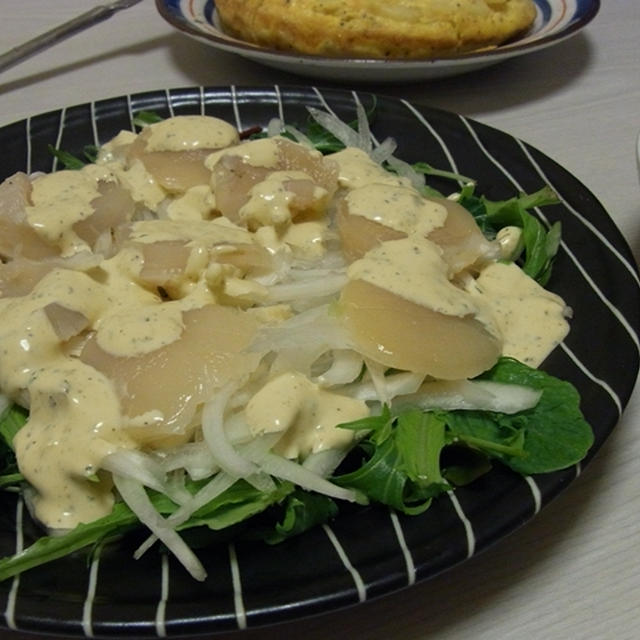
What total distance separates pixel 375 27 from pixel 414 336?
1.27 meters

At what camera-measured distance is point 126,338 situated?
3.88 ft

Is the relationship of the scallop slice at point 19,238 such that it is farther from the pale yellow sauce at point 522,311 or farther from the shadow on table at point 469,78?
the shadow on table at point 469,78

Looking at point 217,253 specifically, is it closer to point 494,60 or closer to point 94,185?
point 94,185

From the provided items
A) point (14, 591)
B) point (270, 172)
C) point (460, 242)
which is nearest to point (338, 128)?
point (270, 172)

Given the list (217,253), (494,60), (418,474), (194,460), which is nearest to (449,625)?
(418,474)

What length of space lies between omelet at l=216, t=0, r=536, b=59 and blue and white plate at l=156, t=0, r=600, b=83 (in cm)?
5

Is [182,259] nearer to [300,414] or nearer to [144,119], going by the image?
[300,414]

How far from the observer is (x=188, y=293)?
129 centimetres

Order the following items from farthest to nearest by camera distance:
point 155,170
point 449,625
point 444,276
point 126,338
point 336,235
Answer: point 155,170
point 336,235
point 444,276
point 126,338
point 449,625

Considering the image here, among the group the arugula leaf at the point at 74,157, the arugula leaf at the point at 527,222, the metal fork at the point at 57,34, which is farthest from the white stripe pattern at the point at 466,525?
the metal fork at the point at 57,34

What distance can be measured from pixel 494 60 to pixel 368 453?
1.44m

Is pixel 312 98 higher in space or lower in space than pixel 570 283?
higher

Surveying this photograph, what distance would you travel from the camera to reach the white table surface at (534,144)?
3.41 feet

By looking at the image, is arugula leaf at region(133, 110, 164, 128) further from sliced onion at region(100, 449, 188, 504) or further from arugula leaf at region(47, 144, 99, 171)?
sliced onion at region(100, 449, 188, 504)
